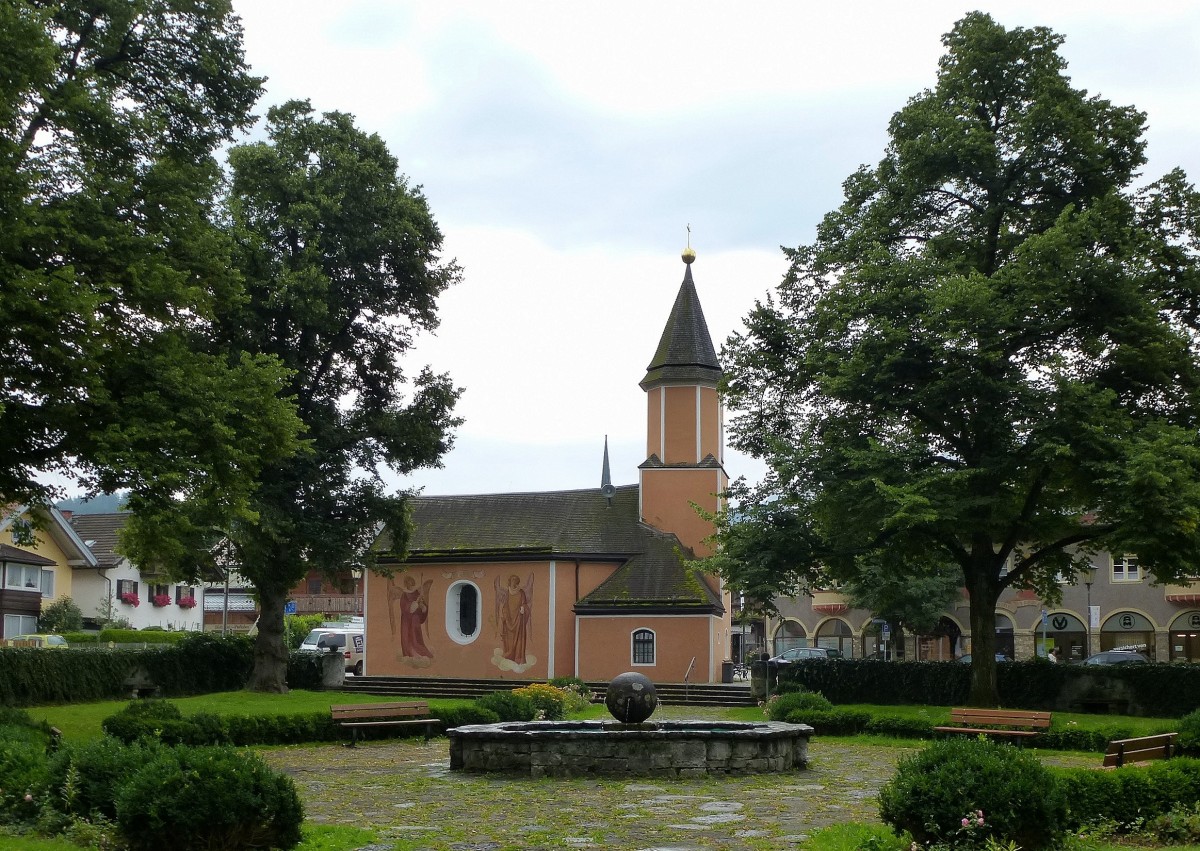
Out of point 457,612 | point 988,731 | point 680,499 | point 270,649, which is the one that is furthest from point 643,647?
point 988,731

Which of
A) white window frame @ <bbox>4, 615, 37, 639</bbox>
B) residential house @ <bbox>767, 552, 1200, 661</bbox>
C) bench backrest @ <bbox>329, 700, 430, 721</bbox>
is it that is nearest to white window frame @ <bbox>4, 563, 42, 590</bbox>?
white window frame @ <bbox>4, 615, 37, 639</bbox>

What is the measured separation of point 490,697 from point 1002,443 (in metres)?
12.6

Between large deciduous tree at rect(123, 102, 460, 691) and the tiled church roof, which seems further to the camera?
the tiled church roof

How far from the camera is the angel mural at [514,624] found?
43031mm

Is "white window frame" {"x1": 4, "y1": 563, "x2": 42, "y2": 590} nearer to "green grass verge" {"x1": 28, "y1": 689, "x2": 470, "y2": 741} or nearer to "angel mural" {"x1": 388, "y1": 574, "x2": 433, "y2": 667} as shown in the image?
"angel mural" {"x1": 388, "y1": 574, "x2": 433, "y2": 667}

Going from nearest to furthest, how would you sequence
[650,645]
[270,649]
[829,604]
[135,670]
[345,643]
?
[270,649] → [135,670] → [650,645] → [345,643] → [829,604]

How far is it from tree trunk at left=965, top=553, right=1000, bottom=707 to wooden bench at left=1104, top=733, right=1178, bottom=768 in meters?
12.7

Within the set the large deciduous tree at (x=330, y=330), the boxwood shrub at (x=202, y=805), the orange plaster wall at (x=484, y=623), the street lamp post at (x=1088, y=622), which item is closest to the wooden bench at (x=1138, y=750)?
the boxwood shrub at (x=202, y=805)

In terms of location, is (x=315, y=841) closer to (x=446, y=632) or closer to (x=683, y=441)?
(x=446, y=632)

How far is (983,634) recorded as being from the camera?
28578 millimetres

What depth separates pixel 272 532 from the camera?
2927cm

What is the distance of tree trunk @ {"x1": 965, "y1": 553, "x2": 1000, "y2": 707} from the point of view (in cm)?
2839

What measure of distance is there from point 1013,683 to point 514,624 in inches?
720

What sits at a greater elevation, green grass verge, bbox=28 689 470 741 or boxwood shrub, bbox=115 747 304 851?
boxwood shrub, bbox=115 747 304 851
